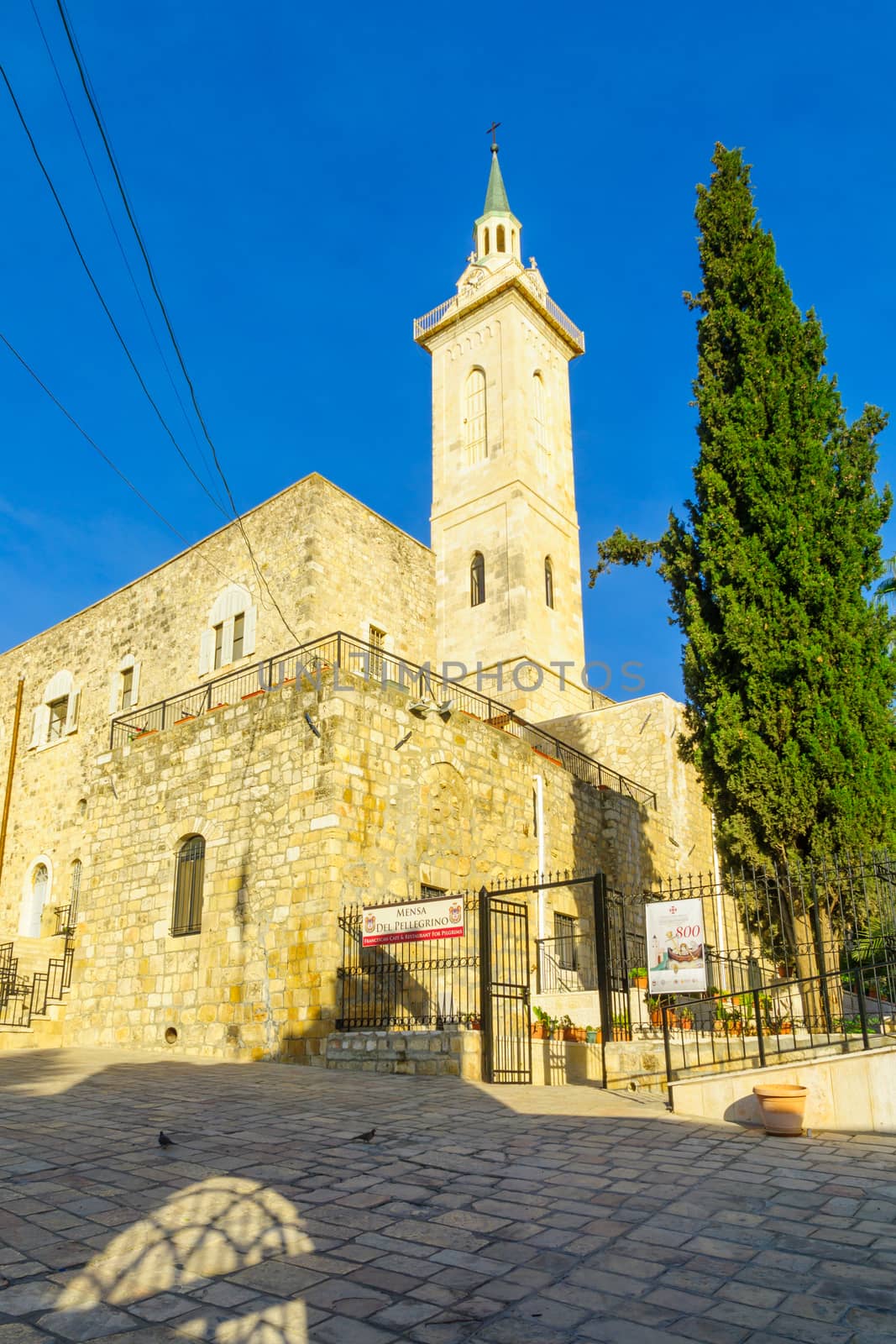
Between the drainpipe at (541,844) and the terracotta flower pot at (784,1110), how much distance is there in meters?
9.38

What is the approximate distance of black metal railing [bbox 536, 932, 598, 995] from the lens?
1664 cm

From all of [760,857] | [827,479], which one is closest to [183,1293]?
[760,857]

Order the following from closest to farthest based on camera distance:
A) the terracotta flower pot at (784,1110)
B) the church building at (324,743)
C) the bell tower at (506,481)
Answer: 1. the terracotta flower pot at (784,1110)
2. the church building at (324,743)
3. the bell tower at (506,481)

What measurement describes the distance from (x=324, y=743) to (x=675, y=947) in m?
5.99

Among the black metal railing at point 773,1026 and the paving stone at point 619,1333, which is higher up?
the black metal railing at point 773,1026

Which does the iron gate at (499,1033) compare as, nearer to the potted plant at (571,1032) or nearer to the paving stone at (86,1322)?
the potted plant at (571,1032)

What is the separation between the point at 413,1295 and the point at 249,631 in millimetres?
19352

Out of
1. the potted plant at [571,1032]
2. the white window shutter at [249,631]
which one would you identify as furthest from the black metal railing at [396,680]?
the potted plant at [571,1032]

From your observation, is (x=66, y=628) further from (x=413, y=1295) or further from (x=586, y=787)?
(x=413, y=1295)

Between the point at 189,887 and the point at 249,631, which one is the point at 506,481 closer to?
the point at 249,631

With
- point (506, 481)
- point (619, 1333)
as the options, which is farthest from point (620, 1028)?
point (506, 481)

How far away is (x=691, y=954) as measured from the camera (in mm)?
9289

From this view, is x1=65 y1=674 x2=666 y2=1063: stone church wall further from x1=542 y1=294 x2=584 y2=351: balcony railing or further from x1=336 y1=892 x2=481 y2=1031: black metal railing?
x1=542 y1=294 x2=584 y2=351: balcony railing

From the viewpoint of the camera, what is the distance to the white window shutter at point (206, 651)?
23.4 m
